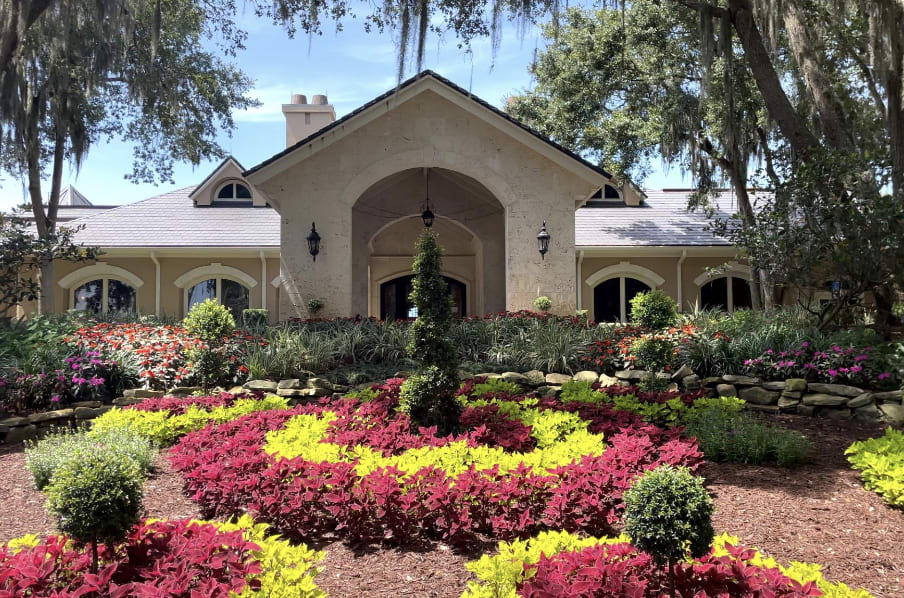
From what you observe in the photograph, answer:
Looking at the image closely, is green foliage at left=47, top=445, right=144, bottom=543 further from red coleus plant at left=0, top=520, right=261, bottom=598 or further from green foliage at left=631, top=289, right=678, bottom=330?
green foliage at left=631, top=289, right=678, bottom=330

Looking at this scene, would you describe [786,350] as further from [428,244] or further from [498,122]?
[498,122]

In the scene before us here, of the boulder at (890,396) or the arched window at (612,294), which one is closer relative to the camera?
the boulder at (890,396)

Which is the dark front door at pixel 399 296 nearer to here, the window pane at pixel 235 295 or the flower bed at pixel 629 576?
the window pane at pixel 235 295

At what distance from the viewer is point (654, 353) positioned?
7.94 metres

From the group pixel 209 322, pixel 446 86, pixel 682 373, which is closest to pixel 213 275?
pixel 446 86

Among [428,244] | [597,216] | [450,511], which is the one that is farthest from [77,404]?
[597,216]

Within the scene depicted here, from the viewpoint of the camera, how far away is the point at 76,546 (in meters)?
2.95

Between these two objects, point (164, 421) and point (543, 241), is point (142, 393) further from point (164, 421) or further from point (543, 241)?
point (543, 241)

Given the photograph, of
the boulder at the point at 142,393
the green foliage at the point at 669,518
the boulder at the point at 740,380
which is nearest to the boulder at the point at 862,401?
the boulder at the point at 740,380

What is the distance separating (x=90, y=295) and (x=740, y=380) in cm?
1737

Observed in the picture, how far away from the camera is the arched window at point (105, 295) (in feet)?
56.1

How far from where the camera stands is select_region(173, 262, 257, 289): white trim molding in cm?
1703

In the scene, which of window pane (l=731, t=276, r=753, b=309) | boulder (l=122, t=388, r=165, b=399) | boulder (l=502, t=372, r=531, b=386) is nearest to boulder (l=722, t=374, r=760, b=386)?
boulder (l=502, t=372, r=531, b=386)

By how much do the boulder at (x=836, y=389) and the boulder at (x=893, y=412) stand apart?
0.34m
